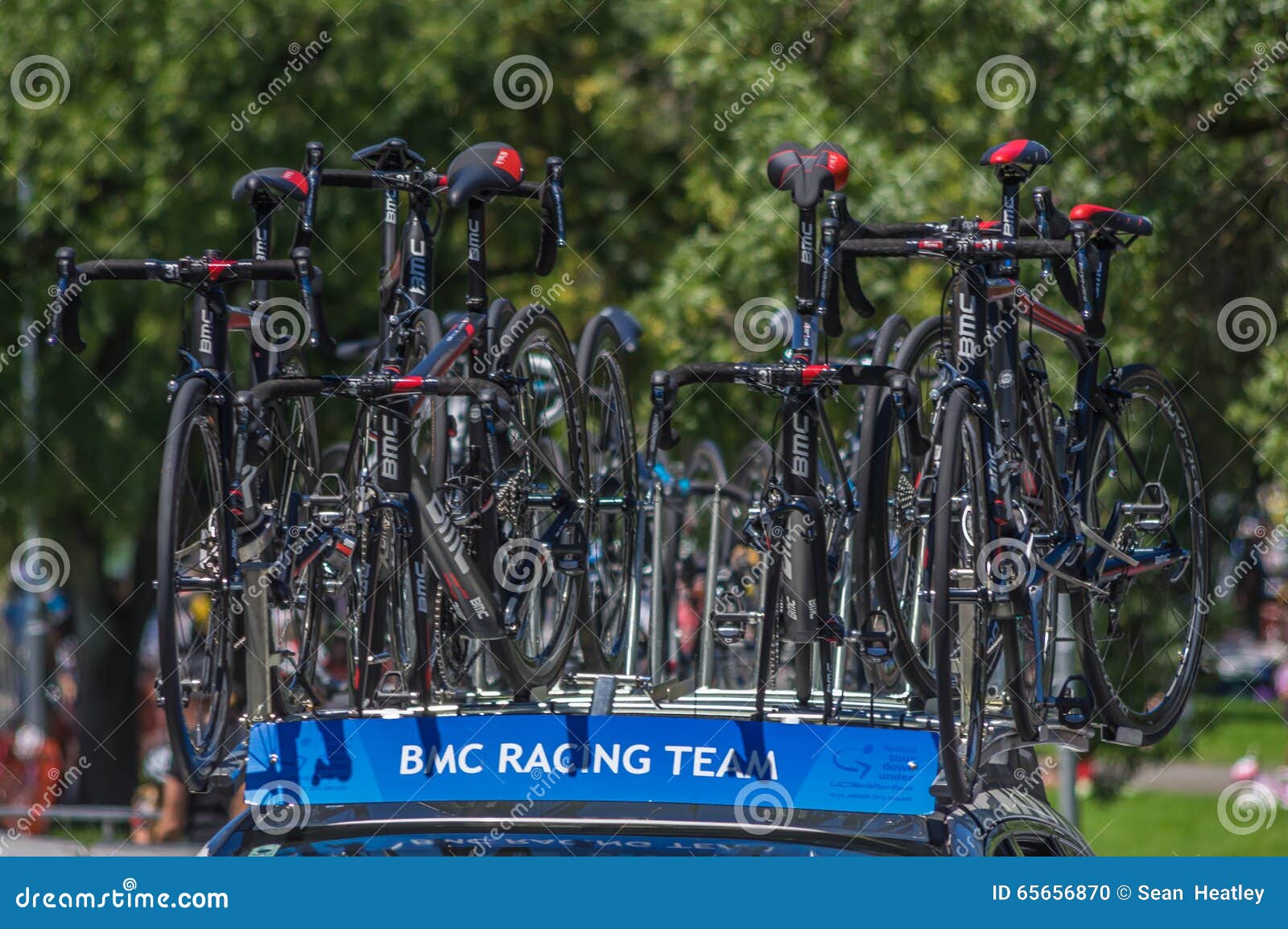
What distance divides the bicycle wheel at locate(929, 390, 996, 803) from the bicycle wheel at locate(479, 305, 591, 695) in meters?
1.04

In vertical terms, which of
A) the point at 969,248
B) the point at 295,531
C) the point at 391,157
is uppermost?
the point at 391,157

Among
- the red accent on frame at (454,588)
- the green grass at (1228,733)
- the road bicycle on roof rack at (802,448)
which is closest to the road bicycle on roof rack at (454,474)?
the red accent on frame at (454,588)

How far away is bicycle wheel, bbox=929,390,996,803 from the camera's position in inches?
149

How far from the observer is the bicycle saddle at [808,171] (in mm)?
4875

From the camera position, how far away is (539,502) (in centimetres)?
514

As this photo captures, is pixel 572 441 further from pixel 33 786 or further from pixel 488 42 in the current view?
pixel 33 786

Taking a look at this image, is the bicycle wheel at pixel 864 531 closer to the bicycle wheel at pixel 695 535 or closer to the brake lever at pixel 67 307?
the bicycle wheel at pixel 695 535

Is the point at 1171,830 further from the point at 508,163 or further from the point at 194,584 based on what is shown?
the point at 194,584

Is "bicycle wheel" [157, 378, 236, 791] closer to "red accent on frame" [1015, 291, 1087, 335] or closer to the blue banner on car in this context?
the blue banner on car

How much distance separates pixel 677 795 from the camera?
331 centimetres

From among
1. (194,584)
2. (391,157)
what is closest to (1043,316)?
(391,157)

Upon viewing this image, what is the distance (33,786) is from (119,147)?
657cm

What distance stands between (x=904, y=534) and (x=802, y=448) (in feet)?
2.17

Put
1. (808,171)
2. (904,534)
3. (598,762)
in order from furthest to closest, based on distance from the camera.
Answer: (904,534)
(808,171)
(598,762)
